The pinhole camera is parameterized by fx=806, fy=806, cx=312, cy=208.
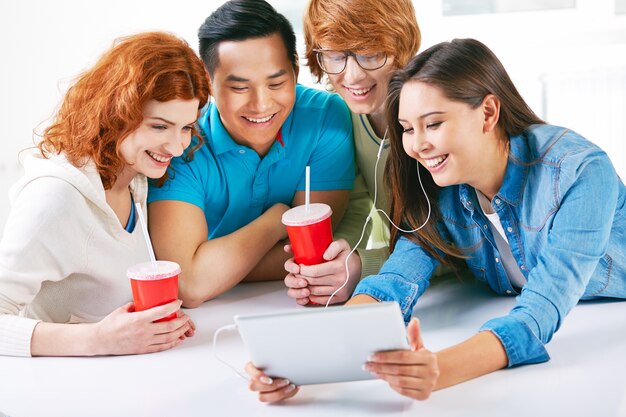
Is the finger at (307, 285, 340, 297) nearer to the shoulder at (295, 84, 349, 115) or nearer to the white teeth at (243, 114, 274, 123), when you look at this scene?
the white teeth at (243, 114, 274, 123)

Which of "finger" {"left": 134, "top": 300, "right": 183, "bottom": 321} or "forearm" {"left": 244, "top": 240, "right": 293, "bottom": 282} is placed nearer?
"finger" {"left": 134, "top": 300, "right": 183, "bottom": 321}

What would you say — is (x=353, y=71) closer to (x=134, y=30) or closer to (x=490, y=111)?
(x=490, y=111)

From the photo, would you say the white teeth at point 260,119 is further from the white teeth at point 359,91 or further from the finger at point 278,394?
the finger at point 278,394

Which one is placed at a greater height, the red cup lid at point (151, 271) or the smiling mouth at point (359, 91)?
the smiling mouth at point (359, 91)

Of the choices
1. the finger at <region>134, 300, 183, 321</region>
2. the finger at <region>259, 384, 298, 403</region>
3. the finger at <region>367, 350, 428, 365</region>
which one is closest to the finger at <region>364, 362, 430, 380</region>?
the finger at <region>367, 350, 428, 365</region>

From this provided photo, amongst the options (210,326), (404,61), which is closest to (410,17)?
(404,61)

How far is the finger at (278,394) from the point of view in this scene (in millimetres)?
1320

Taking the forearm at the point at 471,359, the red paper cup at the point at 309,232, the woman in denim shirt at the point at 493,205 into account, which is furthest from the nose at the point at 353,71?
the forearm at the point at 471,359

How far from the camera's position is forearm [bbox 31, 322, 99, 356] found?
5.16 ft

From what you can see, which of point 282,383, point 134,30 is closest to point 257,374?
point 282,383

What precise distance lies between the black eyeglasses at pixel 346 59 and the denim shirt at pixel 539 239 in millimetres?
373

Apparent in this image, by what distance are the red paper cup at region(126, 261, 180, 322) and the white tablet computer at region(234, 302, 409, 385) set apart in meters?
0.34

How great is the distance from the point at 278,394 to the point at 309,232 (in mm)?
527

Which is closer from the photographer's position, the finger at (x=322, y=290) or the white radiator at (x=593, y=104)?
the finger at (x=322, y=290)
